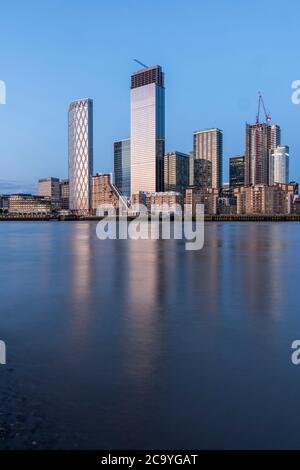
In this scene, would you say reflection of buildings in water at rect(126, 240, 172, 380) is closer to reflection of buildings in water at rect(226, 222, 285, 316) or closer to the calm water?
the calm water

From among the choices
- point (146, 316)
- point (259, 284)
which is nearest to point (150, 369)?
point (146, 316)

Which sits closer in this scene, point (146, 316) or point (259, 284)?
point (146, 316)

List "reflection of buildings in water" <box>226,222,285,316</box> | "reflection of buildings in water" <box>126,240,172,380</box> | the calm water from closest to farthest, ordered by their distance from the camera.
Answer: the calm water < "reflection of buildings in water" <box>126,240,172,380</box> < "reflection of buildings in water" <box>226,222,285,316</box>

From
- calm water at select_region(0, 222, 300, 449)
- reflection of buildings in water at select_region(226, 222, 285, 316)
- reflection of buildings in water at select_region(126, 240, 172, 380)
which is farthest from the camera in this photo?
reflection of buildings in water at select_region(226, 222, 285, 316)

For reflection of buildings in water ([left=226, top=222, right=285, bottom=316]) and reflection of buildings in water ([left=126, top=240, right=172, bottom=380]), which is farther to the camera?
reflection of buildings in water ([left=226, top=222, right=285, bottom=316])

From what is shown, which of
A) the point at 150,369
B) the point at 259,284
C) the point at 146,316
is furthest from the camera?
the point at 259,284

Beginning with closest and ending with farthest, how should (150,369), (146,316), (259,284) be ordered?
(150,369), (146,316), (259,284)

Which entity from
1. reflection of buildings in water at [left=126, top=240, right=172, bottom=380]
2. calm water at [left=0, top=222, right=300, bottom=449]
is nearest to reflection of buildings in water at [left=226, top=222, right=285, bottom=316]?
calm water at [left=0, top=222, right=300, bottom=449]

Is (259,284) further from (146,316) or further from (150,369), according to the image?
(150,369)

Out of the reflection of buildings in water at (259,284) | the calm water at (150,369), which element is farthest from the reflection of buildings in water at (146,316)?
the reflection of buildings in water at (259,284)
